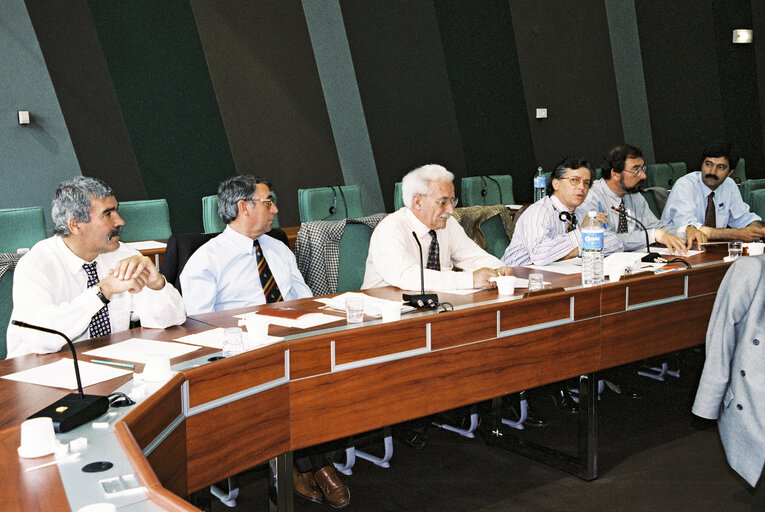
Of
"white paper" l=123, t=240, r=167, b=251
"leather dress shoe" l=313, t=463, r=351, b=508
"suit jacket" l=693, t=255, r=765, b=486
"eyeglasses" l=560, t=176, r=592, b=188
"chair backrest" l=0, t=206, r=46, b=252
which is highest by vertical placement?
"chair backrest" l=0, t=206, r=46, b=252

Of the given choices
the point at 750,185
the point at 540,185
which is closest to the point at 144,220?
the point at 540,185

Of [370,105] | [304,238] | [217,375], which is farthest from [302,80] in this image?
[217,375]

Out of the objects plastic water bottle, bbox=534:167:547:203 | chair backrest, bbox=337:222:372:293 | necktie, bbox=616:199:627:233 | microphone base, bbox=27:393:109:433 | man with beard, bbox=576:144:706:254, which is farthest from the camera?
plastic water bottle, bbox=534:167:547:203

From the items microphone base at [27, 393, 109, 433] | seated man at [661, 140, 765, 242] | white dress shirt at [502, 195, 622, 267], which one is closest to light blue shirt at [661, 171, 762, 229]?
seated man at [661, 140, 765, 242]


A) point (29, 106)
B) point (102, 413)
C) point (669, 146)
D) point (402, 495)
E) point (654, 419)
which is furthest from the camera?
point (669, 146)

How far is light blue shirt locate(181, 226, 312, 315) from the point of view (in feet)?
9.21

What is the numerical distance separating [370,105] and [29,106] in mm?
3022

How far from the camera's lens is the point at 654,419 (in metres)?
3.48

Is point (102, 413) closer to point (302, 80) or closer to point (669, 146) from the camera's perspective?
point (302, 80)

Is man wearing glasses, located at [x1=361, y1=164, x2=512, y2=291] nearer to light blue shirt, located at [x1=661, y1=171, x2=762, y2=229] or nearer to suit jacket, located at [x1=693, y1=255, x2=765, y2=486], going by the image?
suit jacket, located at [x1=693, y1=255, x2=765, y2=486]

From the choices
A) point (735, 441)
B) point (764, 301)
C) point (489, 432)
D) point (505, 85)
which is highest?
point (505, 85)

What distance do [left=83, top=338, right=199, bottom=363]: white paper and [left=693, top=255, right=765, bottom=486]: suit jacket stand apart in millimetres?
1605

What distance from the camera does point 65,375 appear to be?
5.81 feet

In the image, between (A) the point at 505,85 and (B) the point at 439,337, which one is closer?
(B) the point at 439,337
